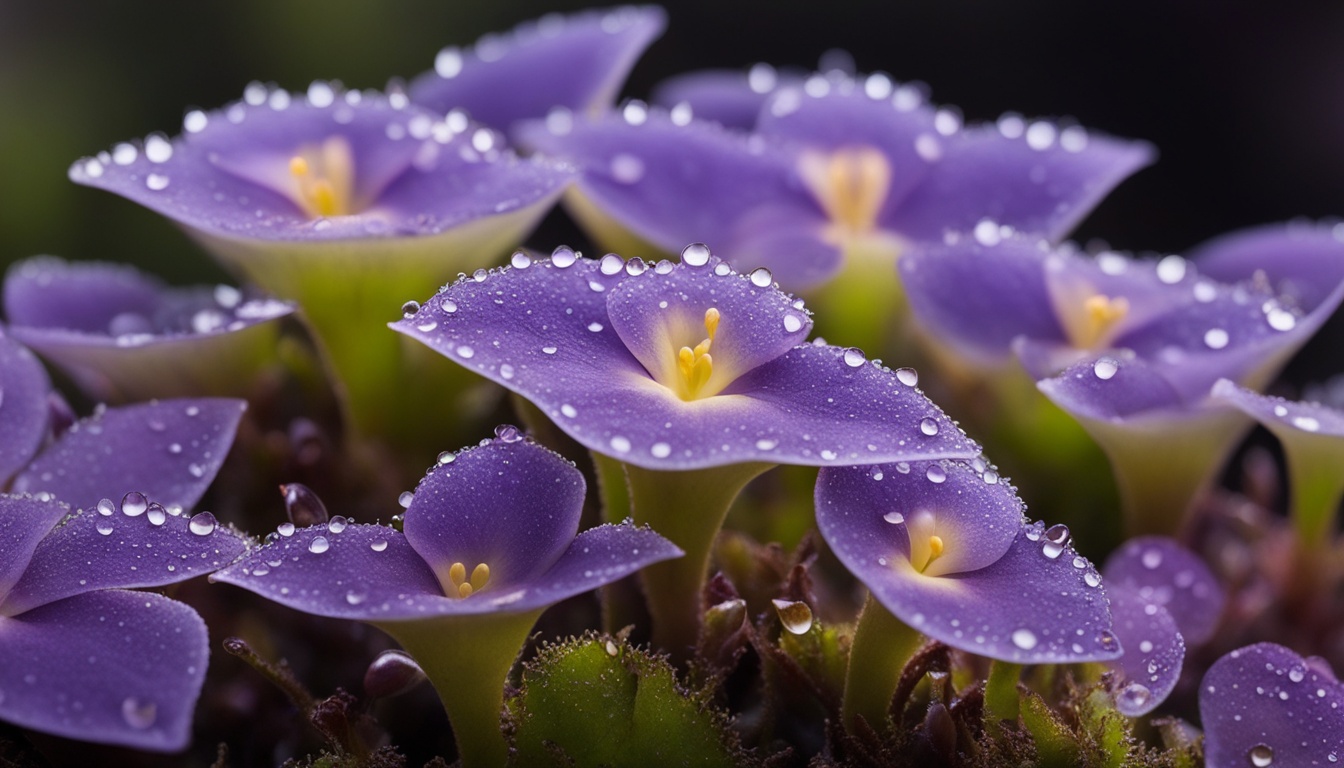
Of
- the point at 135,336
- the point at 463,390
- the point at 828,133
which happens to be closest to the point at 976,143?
the point at 828,133

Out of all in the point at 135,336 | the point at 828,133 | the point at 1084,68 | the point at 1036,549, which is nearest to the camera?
the point at 1036,549

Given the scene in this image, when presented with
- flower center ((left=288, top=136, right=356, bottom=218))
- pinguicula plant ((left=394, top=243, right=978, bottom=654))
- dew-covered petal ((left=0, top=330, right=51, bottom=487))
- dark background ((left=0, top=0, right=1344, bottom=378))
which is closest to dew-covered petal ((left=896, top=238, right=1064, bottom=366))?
pinguicula plant ((left=394, top=243, right=978, bottom=654))

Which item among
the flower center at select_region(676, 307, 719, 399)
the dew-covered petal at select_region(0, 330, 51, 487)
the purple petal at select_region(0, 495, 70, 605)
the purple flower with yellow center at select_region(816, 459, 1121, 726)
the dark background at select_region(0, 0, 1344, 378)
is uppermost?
the flower center at select_region(676, 307, 719, 399)

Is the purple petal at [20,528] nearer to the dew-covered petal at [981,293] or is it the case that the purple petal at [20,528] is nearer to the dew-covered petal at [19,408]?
the dew-covered petal at [19,408]

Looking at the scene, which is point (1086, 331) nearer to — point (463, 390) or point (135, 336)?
point (463, 390)

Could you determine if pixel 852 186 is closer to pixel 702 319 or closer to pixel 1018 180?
pixel 1018 180

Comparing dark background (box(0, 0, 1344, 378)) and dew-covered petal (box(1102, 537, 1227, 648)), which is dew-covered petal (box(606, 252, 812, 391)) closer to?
dew-covered petal (box(1102, 537, 1227, 648))

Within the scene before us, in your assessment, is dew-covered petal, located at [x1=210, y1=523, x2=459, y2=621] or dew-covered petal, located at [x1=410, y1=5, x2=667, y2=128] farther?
dew-covered petal, located at [x1=410, y1=5, x2=667, y2=128]
